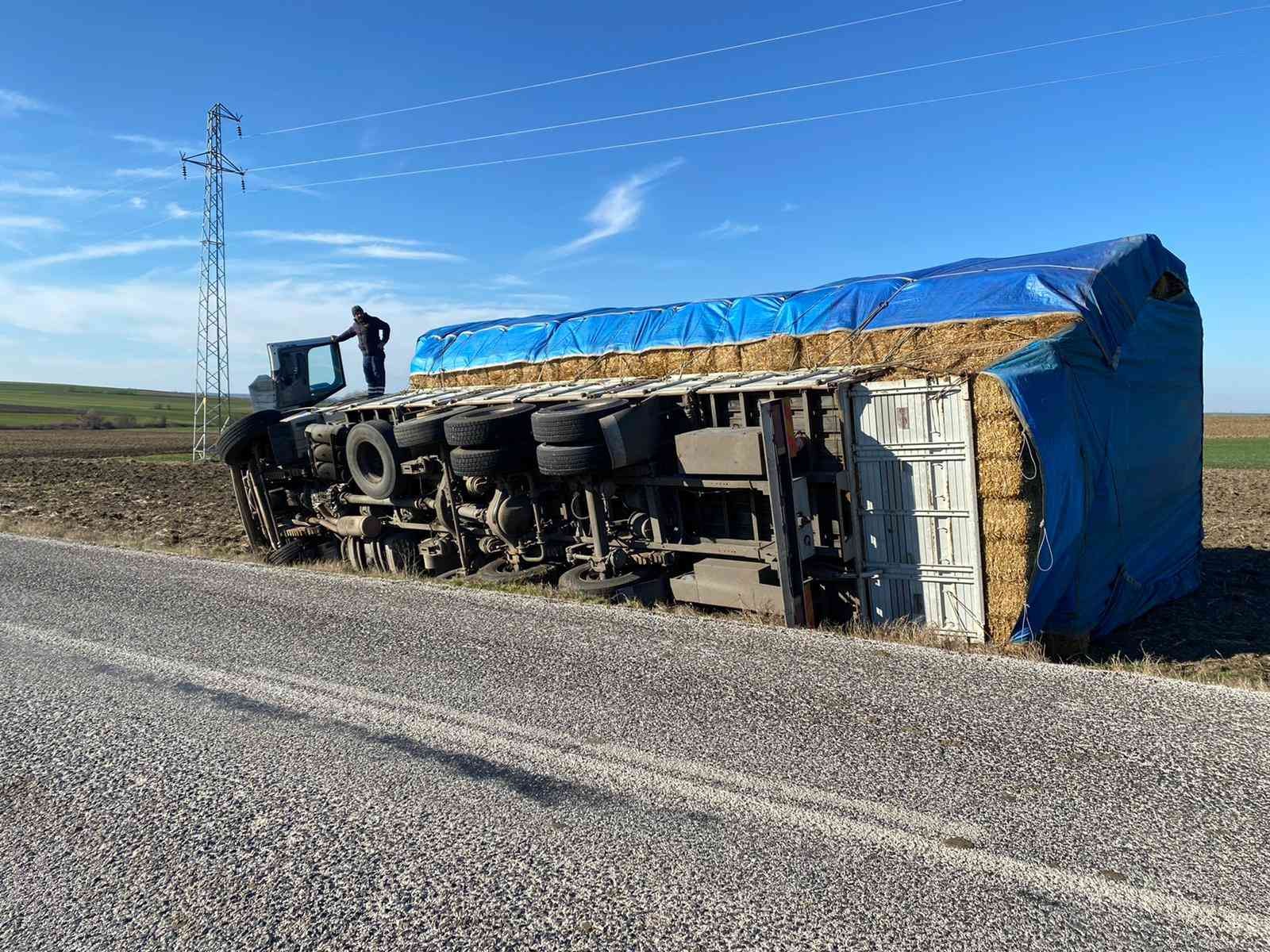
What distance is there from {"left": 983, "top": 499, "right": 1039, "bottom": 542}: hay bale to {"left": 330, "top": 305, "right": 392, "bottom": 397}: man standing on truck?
1061 centimetres

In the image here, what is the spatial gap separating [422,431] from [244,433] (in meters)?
4.14

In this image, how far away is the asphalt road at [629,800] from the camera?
11.0 feet

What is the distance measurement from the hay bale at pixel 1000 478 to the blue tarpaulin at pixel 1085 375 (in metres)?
0.22

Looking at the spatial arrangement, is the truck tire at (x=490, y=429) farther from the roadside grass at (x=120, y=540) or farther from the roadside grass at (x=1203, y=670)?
the roadside grass at (x=1203, y=670)

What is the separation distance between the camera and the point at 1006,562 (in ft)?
24.8

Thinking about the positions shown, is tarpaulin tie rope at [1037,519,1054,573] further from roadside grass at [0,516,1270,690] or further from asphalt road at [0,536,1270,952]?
asphalt road at [0,536,1270,952]

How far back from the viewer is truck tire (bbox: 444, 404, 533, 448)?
1020cm

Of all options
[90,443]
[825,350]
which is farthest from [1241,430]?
[90,443]

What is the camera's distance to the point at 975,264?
985cm

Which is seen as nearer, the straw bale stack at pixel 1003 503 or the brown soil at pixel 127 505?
the straw bale stack at pixel 1003 503

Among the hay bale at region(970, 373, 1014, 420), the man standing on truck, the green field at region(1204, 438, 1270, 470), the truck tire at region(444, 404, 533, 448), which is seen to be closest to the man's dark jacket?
the man standing on truck

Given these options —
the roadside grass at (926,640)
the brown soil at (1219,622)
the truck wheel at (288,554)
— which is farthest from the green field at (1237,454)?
the truck wheel at (288,554)

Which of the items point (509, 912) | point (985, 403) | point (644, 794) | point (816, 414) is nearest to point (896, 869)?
point (644, 794)

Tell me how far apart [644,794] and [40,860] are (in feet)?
9.12
